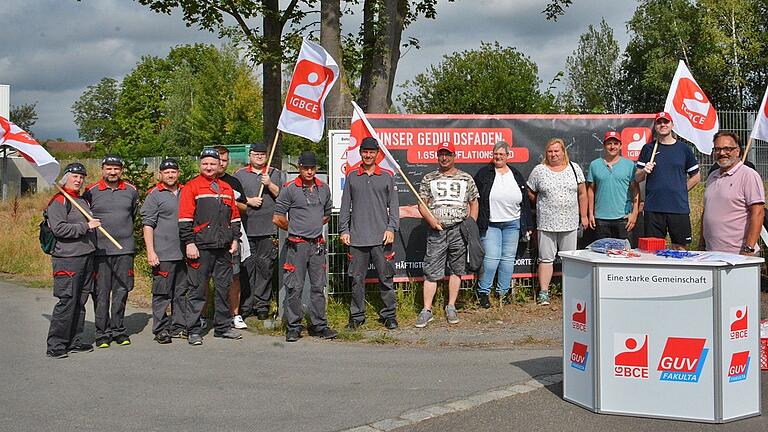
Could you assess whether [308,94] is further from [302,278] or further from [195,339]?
[195,339]

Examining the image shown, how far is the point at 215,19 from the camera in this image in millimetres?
16469

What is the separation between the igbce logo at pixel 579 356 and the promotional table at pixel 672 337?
0.05m

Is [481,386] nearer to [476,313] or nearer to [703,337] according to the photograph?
[703,337]

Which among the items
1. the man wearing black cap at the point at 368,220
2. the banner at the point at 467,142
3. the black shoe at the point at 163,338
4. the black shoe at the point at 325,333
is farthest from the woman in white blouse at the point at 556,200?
the black shoe at the point at 163,338

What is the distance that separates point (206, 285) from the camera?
8.80m

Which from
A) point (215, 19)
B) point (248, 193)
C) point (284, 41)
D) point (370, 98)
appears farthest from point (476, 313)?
point (215, 19)

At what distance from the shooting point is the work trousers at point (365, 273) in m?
9.04

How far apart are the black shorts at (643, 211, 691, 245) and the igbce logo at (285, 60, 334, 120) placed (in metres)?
3.98

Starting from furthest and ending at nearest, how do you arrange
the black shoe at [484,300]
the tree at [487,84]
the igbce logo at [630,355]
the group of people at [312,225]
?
1. the tree at [487,84]
2. the black shoe at [484,300]
3. the group of people at [312,225]
4. the igbce logo at [630,355]

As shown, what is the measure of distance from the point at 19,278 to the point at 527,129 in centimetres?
959

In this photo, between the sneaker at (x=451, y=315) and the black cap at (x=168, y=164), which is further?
the sneaker at (x=451, y=315)

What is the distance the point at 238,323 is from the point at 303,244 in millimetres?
1408

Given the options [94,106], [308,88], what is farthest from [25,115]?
[308,88]

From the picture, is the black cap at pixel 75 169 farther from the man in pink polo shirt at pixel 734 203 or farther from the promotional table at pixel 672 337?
the man in pink polo shirt at pixel 734 203
